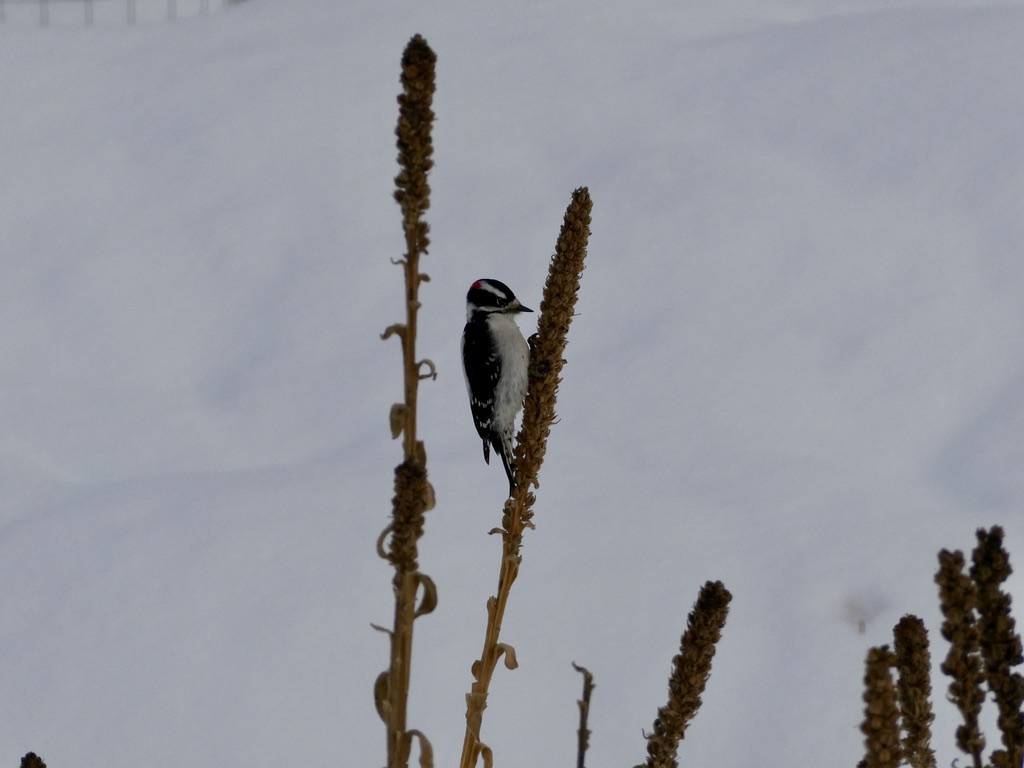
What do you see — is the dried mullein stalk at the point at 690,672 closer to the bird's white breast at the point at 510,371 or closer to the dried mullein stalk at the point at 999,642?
the dried mullein stalk at the point at 999,642

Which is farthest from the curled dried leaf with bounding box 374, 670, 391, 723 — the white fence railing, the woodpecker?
the white fence railing

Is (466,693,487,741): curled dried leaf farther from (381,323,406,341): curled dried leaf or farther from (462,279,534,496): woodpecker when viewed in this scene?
(462,279,534,496): woodpecker

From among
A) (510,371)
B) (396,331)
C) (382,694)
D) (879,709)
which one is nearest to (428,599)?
(382,694)

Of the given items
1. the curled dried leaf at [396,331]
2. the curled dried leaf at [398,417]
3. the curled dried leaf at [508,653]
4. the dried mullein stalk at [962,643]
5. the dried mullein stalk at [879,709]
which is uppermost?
the curled dried leaf at [396,331]

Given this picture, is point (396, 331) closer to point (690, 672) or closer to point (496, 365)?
point (690, 672)

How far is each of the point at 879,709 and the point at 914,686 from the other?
0.95 feet

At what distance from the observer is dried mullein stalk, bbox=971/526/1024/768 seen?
0.77 m

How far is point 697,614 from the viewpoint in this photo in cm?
97

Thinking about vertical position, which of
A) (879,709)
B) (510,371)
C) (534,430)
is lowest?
(879,709)

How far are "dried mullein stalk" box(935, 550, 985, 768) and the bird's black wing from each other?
293 centimetres

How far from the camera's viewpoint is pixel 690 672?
986mm

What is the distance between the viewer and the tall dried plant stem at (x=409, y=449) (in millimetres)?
878

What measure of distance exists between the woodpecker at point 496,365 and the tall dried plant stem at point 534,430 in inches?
82.0

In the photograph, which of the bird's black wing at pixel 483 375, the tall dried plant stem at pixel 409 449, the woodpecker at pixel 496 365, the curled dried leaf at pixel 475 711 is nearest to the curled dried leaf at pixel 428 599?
the tall dried plant stem at pixel 409 449
